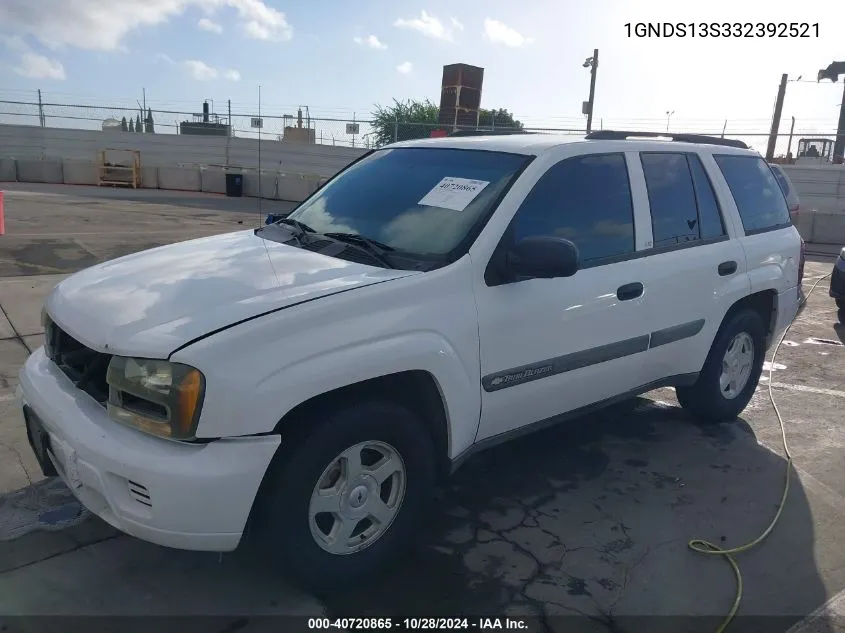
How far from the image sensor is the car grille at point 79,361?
8.76 ft

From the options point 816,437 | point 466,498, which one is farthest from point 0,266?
point 816,437

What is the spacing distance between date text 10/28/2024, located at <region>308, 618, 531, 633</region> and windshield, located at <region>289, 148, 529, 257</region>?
146cm

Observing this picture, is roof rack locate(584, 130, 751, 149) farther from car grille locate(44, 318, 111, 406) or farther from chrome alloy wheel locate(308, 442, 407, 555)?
car grille locate(44, 318, 111, 406)

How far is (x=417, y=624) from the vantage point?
2.67m

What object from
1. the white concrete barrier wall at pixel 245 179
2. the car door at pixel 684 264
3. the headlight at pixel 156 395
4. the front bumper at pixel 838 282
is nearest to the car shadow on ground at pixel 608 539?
the car door at pixel 684 264

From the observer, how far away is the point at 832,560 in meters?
3.22

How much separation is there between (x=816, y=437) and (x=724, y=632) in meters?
2.45

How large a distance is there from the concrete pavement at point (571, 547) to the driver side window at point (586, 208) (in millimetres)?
1280

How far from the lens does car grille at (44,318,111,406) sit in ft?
8.76

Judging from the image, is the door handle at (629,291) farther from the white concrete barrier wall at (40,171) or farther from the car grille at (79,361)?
the white concrete barrier wall at (40,171)

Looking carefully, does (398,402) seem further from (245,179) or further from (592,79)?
(592,79)

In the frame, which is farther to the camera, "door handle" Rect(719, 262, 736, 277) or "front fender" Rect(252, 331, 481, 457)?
"door handle" Rect(719, 262, 736, 277)

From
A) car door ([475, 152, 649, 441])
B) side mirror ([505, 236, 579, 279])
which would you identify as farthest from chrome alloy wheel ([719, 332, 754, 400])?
side mirror ([505, 236, 579, 279])

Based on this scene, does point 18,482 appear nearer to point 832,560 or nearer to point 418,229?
point 418,229
